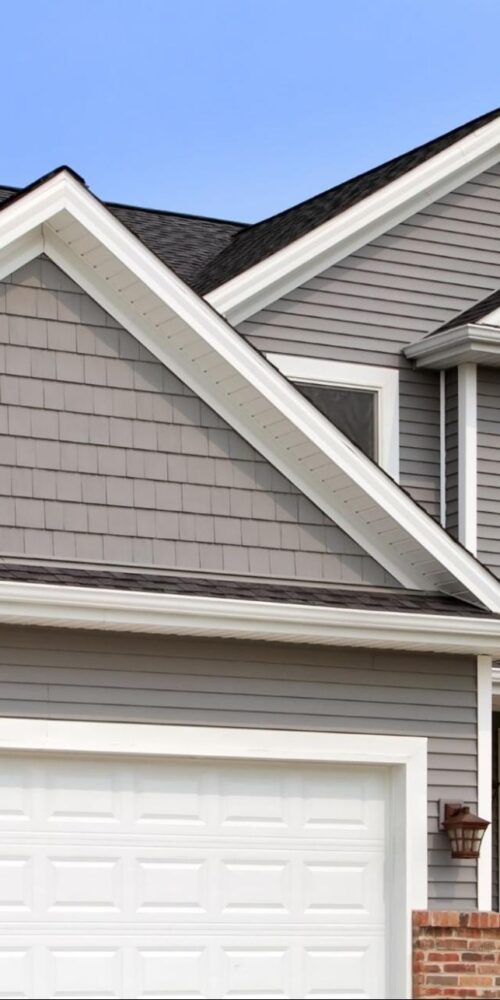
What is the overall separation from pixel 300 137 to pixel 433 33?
298 cm

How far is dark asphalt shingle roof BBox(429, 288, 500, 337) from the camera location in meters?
15.3

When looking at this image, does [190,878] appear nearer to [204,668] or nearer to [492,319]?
[204,668]

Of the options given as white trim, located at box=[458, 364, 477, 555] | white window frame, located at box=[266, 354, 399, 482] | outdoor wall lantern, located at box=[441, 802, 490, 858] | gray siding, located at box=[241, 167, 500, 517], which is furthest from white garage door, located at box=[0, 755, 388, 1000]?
gray siding, located at box=[241, 167, 500, 517]

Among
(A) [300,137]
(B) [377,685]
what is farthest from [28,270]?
(A) [300,137]

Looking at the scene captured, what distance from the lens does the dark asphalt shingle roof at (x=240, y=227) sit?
15727mm

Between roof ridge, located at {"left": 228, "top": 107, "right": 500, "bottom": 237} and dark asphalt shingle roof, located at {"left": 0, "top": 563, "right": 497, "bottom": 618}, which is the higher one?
roof ridge, located at {"left": 228, "top": 107, "right": 500, "bottom": 237}

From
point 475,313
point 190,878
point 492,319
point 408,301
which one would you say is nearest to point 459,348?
point 492,319

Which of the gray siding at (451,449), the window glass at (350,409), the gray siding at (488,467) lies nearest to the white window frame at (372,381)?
the window glass at (350,409)

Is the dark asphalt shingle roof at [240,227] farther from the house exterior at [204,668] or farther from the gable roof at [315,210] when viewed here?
the house exterior at [204,668]

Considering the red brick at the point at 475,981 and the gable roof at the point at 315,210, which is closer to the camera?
the red brick at the point at 475,981

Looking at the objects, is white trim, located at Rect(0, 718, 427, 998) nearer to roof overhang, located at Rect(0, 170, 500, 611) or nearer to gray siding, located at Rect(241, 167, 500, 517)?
roof overhang, located at Rect(0, 170, 500, 611)

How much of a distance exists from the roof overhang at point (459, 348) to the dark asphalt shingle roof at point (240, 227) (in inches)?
54.6

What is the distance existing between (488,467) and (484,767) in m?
3.39

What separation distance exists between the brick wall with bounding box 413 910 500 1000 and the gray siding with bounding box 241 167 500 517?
4.03 meters
